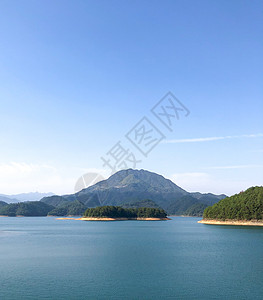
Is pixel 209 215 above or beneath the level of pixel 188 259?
above

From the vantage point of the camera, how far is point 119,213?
170m

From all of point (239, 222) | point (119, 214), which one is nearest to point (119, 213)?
point (119, 214)

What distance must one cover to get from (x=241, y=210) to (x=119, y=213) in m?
78.2

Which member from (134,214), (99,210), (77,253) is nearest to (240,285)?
(77,253)

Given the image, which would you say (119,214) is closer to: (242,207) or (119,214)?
(119,214)

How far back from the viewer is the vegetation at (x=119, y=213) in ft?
539

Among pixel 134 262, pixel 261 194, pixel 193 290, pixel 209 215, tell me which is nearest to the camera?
pixel 193 290

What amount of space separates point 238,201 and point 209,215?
57.8 ft

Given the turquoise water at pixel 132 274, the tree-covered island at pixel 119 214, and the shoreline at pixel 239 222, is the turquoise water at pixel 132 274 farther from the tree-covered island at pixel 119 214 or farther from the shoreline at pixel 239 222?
the tree-covered island at pixel 119 214

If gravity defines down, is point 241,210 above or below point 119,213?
above

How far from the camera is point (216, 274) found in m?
30.9

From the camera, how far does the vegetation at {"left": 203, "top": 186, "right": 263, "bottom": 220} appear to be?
102 m

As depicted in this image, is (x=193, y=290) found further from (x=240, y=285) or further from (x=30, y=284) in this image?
(x=30, y=284)

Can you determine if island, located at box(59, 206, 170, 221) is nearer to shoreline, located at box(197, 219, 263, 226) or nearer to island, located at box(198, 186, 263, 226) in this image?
island, located at box(198, 186, 263, 226)
